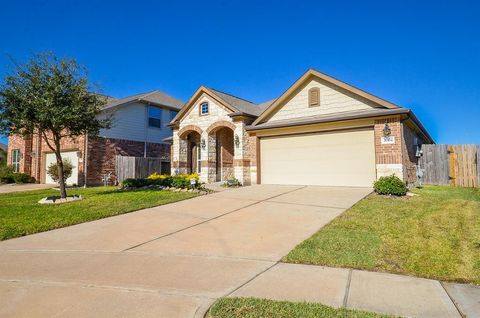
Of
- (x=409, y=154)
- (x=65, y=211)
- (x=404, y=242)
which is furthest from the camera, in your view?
(x=409, y=154)

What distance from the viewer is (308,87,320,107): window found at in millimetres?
15391

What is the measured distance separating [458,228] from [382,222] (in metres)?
1.52

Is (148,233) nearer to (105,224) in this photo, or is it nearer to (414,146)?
(105,224)

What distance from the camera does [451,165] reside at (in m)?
14.7

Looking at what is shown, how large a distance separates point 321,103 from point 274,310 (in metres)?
13.2

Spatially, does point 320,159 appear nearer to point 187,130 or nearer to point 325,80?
point 325,80

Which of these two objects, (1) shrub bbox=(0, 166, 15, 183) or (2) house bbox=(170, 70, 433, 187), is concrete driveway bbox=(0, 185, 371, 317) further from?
(1) shrub bbox=(0, 166, 15, 183)

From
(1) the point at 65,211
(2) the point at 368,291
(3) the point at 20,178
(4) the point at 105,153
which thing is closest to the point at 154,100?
(4) the point at 105,153

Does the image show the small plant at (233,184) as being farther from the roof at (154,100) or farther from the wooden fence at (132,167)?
the roof at (154,100)

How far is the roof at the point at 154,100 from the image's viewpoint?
921 inches

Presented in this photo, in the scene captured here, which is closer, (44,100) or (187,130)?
(44,100)

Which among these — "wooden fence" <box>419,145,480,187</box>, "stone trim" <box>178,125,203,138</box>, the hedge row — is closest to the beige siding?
"wooden fence" <box>419,145,480,187</box>

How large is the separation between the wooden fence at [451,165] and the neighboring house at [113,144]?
17.8 m

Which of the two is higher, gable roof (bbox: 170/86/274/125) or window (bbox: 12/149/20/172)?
gable roof (bbox: 170/86/274/125)
